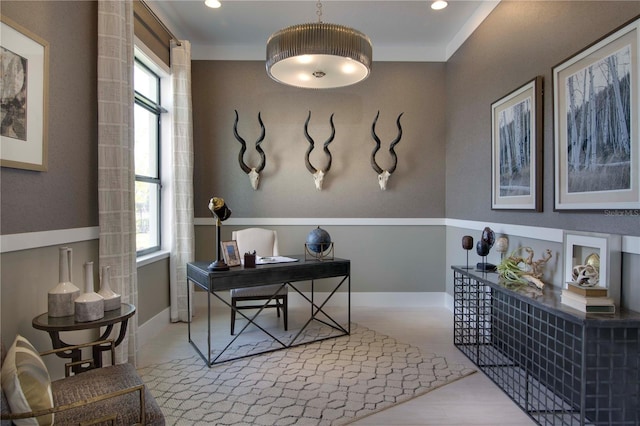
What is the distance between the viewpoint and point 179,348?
332 cm

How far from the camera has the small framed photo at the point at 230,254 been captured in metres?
3.14

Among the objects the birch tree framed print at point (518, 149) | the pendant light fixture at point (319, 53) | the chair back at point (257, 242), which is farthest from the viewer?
the chair back at point (257, 242)

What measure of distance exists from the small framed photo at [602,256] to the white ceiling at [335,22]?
2458 millimetres

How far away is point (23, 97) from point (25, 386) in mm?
1490

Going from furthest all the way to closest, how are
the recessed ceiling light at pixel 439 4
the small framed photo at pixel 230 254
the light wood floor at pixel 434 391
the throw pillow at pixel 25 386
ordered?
the recessed ceiling light at pixel 439 4
the small framed photo at pixel 230 254
the light wood floor at pixel 434 391
the throw pillow at pixel 25 386

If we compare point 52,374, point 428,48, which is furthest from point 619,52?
point 52,374

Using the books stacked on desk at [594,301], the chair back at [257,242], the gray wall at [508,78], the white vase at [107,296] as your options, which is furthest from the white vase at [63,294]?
the gray wall at [508,78]

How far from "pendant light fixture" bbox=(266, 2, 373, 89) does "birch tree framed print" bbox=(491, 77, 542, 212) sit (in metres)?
1.30

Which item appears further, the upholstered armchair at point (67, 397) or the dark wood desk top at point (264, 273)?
the dark wood desk top at point (264, 273)

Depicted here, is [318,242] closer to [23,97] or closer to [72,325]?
[72,325]

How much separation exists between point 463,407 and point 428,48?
4.08 meters

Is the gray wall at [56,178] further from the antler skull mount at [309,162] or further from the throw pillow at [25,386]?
the antler skull mount at [309,162]

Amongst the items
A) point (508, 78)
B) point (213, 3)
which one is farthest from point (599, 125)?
point (213, 3)

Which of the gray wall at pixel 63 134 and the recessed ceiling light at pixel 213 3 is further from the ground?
the recessed ceiling light at pixel 213 3
